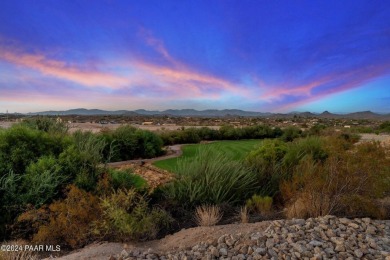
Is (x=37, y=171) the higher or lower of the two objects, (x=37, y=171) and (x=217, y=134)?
the higher

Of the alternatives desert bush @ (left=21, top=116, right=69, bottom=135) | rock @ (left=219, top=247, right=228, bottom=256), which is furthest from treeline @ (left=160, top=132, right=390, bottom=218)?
desert bush @ (left=21, top=116, right=69, bottom=135)

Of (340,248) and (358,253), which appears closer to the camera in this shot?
(358,253)

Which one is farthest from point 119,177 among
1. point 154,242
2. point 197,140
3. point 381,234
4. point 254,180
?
point 197,140

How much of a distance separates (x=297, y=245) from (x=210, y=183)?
288 cm

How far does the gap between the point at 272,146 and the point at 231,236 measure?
245 inches

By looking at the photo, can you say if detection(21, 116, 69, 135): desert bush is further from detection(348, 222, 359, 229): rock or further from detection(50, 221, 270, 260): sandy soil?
detection(348, 222, 359, 229): rock

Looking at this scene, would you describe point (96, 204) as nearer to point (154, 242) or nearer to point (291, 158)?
point (154, 242)

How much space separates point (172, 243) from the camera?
4.85m

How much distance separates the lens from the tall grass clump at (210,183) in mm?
6691

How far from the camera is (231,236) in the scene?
15.0ft

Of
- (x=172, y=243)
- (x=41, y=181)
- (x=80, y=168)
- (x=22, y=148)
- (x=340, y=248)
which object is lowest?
(x=172, y=243)

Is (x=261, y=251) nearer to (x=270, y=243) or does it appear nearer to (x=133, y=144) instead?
(x=270, y=243)

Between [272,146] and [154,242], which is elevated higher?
[272,146]

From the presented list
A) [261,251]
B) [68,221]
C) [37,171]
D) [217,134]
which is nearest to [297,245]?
[261,251]
